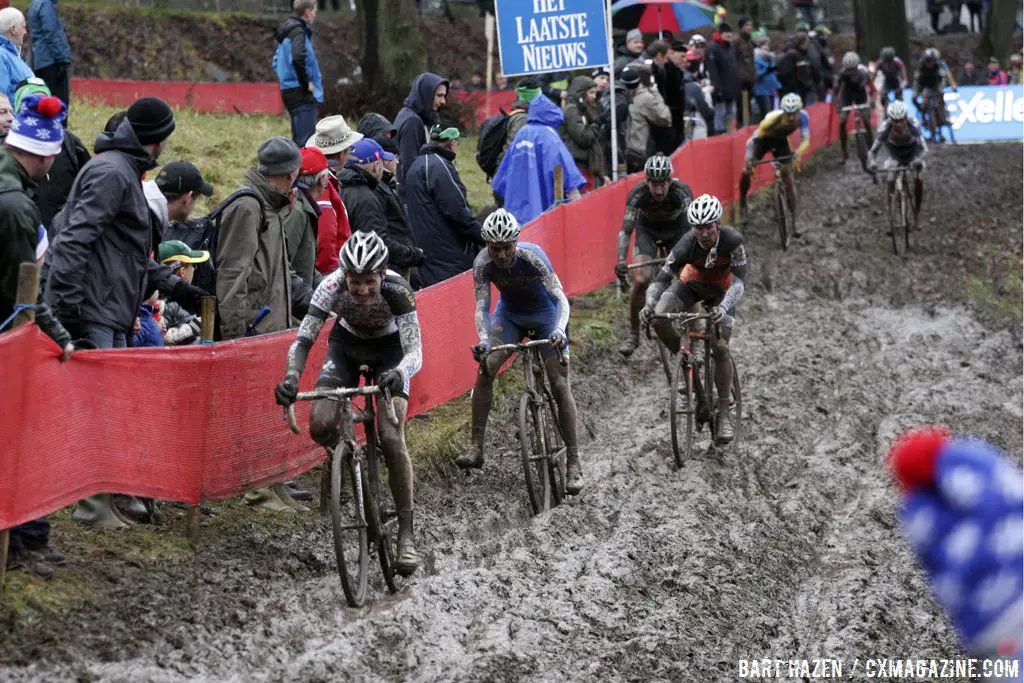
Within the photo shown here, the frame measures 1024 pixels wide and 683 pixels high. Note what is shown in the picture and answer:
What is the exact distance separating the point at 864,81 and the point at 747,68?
2.62 metres

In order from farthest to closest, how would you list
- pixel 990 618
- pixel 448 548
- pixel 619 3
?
pixel 619 3, pixel 448 548, pixel 990 618

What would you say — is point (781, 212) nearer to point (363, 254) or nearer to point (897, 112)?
point (897, 112)

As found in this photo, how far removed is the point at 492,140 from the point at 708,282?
12.8 ft

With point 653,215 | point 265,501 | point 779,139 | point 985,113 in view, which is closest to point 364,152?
point 265,501

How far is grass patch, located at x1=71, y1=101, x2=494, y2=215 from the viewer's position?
1792cm

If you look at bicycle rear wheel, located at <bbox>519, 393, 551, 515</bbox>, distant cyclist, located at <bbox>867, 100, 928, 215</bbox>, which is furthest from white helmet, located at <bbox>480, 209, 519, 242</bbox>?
distant cyclist, located at <bbox>867, 100, 928, 215</bbox>

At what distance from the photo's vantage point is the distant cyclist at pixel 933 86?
3058 centimetres

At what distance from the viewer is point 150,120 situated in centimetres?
849

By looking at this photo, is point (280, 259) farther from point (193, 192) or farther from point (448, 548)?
point (448, 548)

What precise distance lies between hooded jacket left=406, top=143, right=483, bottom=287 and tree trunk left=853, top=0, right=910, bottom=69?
2678cm

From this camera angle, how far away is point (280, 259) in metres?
9.59

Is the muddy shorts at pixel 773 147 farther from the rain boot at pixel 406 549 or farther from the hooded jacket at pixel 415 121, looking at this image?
the rain boot at pixel 406 549

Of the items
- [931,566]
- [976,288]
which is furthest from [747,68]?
[931,566]

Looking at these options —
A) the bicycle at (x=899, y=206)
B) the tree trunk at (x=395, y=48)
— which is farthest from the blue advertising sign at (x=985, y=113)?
the tree trunk at (x=395, y=48)
